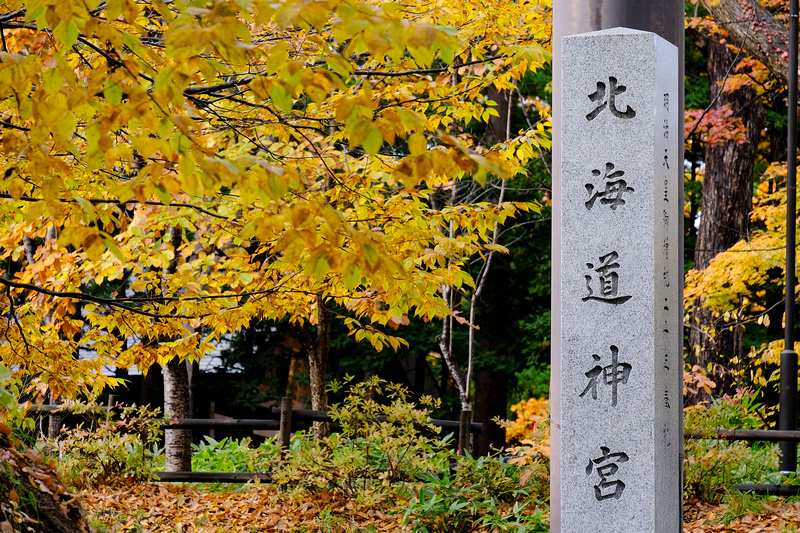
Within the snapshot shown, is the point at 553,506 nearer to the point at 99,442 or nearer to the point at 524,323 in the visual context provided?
the point at 99,442

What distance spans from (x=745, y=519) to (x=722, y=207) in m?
7.87

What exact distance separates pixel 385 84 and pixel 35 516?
4.17m

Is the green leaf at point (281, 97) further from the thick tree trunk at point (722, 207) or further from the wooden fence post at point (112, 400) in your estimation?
the thick tree trunk at point (722, 207)

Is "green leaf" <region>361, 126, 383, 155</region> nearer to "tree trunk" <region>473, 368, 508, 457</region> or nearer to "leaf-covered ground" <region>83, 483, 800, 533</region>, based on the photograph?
"leaf-covered ground" <region>83, 483, 800, 533</region>

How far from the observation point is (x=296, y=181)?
2439mm

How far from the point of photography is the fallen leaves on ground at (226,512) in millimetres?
6211

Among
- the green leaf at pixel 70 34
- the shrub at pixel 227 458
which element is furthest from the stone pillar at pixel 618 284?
the shrub at pixel 227 458

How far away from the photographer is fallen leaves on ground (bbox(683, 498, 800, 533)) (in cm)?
596

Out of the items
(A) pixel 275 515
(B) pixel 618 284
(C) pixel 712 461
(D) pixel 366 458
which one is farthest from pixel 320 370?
(B) pixel 618 284

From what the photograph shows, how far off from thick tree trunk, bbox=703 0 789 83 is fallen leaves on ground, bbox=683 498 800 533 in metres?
6.75

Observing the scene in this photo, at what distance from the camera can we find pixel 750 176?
507 inches

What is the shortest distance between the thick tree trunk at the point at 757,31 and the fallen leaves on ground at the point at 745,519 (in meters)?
6.75

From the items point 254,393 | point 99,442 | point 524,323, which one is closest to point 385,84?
point 99,442

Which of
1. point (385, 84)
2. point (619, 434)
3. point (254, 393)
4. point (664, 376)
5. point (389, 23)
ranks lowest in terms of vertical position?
point (254, 393)
